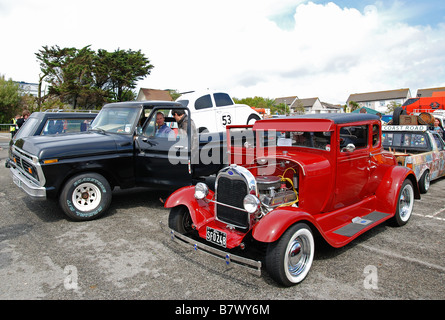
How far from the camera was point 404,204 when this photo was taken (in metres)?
5.48

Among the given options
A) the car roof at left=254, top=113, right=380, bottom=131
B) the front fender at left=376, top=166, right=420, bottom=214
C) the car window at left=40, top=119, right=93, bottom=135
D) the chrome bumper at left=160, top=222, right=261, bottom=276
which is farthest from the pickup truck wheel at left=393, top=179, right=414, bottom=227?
the car window at left=40, top=119, right=93, bottom=135

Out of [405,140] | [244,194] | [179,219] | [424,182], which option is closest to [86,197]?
[179,219]

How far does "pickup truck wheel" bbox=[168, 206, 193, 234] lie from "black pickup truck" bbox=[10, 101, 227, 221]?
4.64 feet

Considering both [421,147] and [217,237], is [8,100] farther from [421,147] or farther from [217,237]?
[421,147]

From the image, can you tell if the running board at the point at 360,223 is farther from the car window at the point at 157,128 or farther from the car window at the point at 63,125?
the car window at the point at 63,125

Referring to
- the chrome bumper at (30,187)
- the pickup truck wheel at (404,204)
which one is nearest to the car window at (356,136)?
the pickup truck wheel at (404,204)

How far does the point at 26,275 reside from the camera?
3602mm

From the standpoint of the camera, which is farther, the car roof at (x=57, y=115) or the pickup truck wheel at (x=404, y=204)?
the car roof at (x=57, y=115)

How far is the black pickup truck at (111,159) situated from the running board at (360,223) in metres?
2.91

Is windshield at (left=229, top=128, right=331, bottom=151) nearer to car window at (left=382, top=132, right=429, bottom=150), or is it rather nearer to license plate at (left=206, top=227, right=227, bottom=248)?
license plate at (left=206, top=227, right=227, bottom=248)

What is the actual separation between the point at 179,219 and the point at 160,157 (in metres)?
1.89

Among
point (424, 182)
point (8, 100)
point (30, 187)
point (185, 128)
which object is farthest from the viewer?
point (8, 100)

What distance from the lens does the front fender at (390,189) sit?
197 inches
